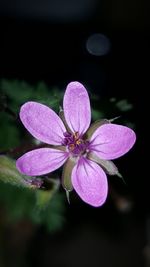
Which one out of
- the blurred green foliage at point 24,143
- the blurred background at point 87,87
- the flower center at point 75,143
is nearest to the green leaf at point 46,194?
the blurred green foliage at point 24,143

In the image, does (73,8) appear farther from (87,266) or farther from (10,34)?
(87,266)

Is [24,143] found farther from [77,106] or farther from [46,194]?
[77,106]

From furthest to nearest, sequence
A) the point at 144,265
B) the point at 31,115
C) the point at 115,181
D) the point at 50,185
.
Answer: the point at 144,265
the point at 115,181
the point at 50,185
the point at 31,115

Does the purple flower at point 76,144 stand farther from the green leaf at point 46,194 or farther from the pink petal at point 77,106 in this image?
the green leaf at point 46,194

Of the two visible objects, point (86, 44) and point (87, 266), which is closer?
point (86, 44)

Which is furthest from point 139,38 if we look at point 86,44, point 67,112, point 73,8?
point 67,112

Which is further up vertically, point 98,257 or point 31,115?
point 31,115

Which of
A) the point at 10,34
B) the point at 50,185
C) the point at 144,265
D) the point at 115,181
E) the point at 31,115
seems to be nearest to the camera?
the point at 31,115
